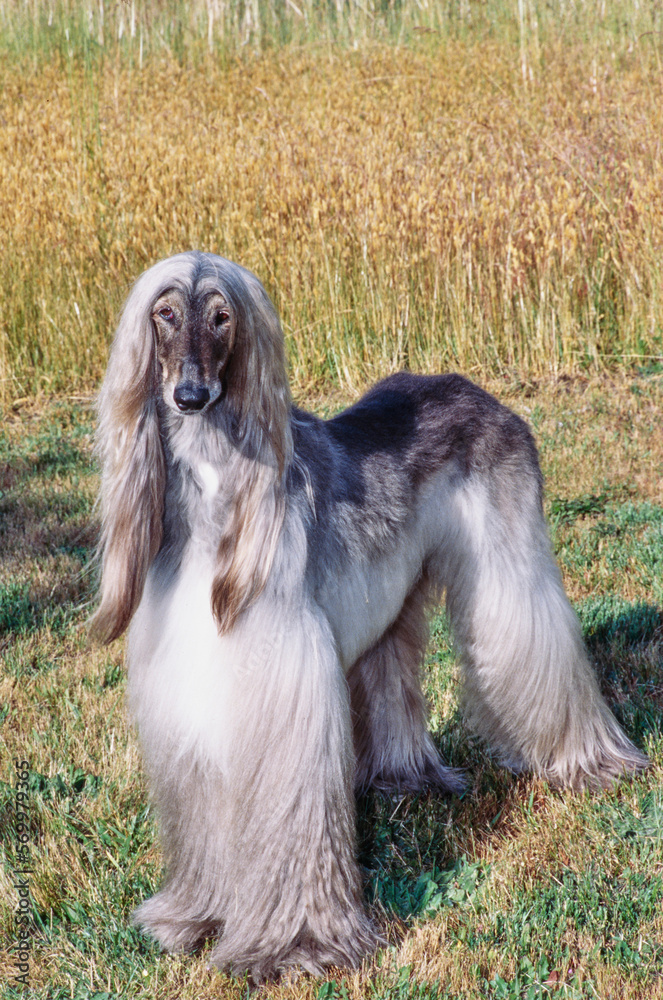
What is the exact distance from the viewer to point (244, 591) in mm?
2186

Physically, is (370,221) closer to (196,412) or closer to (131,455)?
(131,455)

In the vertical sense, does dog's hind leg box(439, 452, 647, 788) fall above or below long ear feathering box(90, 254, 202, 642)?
below

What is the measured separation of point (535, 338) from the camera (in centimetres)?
681

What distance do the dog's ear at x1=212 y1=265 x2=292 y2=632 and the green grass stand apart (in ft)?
2.10

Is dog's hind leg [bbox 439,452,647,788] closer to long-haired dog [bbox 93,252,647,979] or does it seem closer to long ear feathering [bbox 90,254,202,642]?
long-haired dog [bbox 93,252,647,979]

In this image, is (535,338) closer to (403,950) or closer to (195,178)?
(195,178)

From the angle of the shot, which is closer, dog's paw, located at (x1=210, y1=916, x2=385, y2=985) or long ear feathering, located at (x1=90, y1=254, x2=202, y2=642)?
long ear feathering, located at (x1=90, y1=254, x2=202, y2=642)

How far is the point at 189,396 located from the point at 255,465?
0.27 meters

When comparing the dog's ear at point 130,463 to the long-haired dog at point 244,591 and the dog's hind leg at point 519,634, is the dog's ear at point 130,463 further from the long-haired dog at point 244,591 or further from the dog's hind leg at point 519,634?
the dog's hind leg at point 519,634

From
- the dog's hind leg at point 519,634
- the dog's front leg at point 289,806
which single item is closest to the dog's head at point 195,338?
the dog's front leg at point 289,806

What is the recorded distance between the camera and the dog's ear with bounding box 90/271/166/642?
2.13m

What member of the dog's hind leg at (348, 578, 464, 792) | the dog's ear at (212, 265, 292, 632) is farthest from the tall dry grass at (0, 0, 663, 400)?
the dog's ear at (212, 265, 292, 632)

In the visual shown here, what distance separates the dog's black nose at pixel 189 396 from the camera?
6.54 ft

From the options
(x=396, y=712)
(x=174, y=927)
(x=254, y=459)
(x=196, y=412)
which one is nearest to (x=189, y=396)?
(x=196, y=412)
